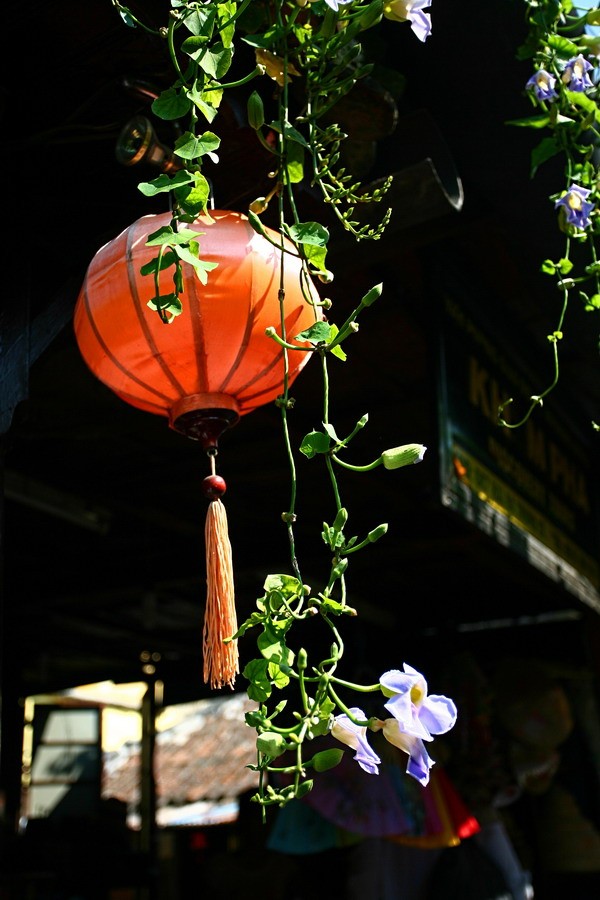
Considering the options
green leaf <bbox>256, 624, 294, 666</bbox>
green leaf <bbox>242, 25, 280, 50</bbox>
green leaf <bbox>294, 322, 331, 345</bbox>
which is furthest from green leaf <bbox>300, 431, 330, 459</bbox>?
green leaf <bbox>242, 25, 280, 50</bbox>

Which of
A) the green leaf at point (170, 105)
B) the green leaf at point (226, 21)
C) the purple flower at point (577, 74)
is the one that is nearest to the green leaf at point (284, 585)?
the green leaf at point (170, 105)

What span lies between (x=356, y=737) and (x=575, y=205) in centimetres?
148

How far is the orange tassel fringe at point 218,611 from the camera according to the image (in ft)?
5.17

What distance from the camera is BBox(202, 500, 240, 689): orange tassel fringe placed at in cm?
158

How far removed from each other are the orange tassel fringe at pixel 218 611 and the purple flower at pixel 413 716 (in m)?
0.29

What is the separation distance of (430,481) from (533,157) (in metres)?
0.93

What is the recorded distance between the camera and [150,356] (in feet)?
6.06

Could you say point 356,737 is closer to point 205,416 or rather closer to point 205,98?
point 205,416

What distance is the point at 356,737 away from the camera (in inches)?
53.1

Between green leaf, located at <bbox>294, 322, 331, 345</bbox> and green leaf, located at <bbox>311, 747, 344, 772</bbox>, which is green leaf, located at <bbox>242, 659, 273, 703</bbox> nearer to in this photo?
green leaf, located at <bbox>311, 747, 344, 772</bbox>

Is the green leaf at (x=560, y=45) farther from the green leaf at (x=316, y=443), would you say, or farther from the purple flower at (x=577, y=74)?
the green leaf at (x=316, y=443)

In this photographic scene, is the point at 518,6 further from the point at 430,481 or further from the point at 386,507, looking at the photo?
the point at 386,507

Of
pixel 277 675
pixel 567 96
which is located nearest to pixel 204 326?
pixel 277 675

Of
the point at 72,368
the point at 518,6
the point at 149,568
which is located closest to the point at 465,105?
the point at 518,6
